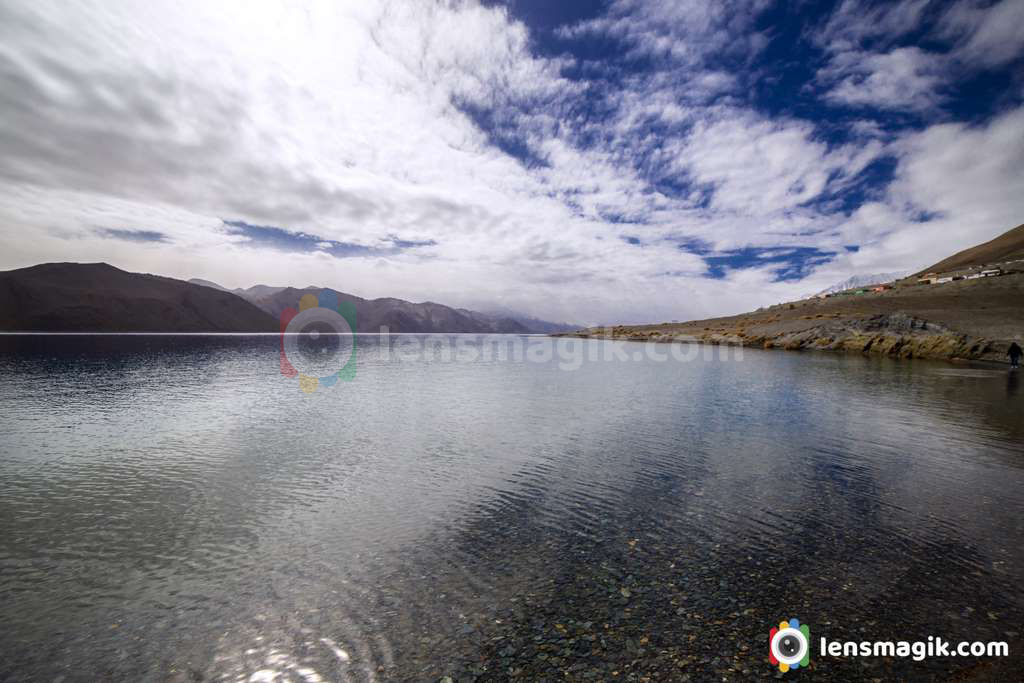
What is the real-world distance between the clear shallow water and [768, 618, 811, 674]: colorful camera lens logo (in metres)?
0.21

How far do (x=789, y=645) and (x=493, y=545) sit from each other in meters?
6.63

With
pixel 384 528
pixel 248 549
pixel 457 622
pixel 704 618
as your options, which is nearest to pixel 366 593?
pixel 457 622

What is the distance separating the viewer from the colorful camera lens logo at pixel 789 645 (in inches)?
292

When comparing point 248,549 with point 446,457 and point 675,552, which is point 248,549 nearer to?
point 446,457

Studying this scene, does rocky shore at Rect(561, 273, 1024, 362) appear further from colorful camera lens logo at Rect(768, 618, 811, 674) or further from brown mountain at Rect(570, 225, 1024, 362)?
colorful camera lens logo at Rect(768, 618, 811, 674)

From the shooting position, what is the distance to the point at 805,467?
1780 cm

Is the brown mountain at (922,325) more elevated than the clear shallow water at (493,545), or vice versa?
the brown mountain at (922,325)

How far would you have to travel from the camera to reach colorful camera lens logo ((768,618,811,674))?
7.41 metres

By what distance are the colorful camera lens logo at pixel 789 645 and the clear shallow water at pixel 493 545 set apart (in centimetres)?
21

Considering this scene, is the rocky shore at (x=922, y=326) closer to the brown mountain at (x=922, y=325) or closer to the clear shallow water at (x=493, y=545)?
the brown mountain at (x=922, y=325)

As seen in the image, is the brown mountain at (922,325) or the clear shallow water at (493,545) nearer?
the clear shallow water at (493,545)

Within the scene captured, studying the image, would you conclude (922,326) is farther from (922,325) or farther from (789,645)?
(789,645)

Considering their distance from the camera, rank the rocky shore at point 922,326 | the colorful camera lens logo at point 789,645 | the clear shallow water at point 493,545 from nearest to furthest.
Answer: the colorful camera lens logo at point 789,645, the clear shallow water at point 493,545, the rocky shore at point 922,326

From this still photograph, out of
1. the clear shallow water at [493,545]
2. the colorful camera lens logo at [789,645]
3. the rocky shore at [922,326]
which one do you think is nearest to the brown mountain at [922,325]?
the rocky shore at [922,326]
